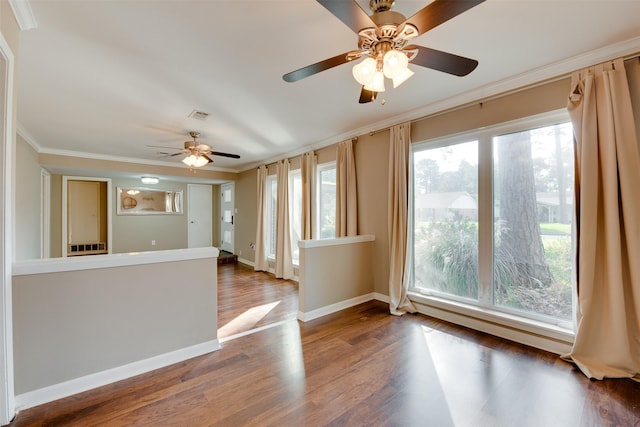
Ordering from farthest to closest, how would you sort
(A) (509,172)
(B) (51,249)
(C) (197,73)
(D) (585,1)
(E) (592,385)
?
1. (B) (51,249)
2. (A) (509,172)
3. (C) (197,73)
4. (E) (592,385)
5. (D) (585,1)

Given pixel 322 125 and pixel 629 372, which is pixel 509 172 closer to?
pixel 629 372

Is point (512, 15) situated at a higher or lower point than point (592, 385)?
higher

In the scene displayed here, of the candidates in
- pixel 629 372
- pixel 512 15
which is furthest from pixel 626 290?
pixel 512 15

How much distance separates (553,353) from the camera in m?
2.35

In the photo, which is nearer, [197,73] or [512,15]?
[512,15]

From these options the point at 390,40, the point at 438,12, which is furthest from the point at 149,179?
the point at 438,12

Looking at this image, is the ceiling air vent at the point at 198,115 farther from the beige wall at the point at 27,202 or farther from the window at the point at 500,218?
the window at the point at 500,218

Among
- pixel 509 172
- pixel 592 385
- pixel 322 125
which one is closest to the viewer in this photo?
pixel 592 385

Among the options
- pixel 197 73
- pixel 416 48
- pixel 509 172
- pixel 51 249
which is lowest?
pixel 51 249

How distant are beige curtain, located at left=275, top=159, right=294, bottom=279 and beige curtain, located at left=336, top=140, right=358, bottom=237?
1299mm

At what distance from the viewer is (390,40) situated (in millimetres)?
1447

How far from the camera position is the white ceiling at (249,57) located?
166 cm

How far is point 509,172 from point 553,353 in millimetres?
1727

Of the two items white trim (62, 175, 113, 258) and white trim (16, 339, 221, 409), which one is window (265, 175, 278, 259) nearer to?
white trim (16, 339, 221, 409)
